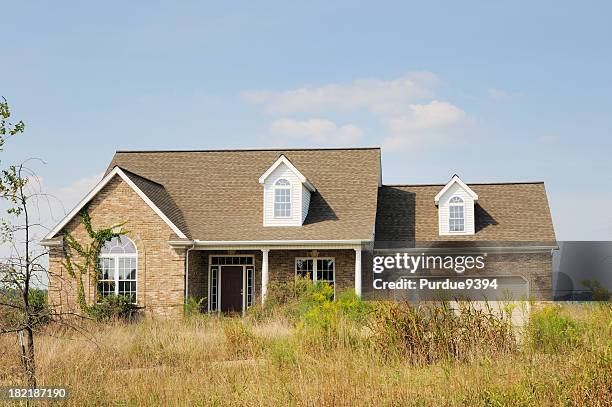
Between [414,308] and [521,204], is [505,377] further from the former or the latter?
[521,204]

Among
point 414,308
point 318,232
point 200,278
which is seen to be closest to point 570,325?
point 414,308

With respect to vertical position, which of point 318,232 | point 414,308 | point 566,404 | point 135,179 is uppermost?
point 135,179

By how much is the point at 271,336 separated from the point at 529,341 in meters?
5.35

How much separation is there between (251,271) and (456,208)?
905 centimetres

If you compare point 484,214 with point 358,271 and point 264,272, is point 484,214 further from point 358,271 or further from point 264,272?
point 264,272

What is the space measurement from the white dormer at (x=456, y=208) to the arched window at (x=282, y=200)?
659cm

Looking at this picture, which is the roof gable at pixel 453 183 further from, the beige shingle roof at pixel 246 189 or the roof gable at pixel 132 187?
the roof gable at pixel 132 187

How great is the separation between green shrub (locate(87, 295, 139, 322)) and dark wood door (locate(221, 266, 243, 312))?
3942mm

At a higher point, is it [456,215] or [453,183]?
[453,183]

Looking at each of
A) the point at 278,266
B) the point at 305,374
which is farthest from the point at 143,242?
the point at 305,374

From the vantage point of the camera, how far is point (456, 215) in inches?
1224

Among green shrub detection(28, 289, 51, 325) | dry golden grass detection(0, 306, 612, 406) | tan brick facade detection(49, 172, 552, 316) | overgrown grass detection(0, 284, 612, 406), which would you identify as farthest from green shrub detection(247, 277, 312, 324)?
green shrub detection(28, 289, 51, 325)

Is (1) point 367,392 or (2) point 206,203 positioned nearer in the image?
(1) point 367,392

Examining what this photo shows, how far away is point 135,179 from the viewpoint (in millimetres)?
27688
